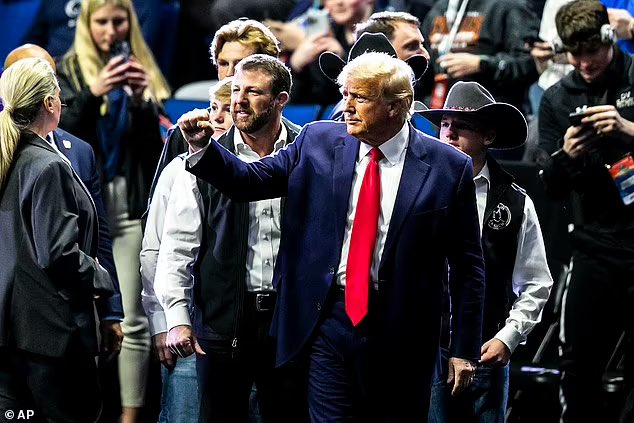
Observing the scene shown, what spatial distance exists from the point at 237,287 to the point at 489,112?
1.23 metres

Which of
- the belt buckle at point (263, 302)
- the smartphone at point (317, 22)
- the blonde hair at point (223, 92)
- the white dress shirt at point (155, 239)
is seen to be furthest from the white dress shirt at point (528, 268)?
the smartphone at point (317, 22)

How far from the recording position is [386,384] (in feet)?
15.1

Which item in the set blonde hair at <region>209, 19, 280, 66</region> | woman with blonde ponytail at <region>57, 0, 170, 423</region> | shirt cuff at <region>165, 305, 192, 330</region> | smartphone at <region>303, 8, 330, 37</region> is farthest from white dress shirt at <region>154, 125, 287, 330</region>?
smartphone at <region>303, 8, 330, 37</region>

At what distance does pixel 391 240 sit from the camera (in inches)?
179

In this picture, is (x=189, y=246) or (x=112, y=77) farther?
(x=112, y=77)

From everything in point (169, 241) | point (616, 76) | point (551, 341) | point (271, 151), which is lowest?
point (551, 341)

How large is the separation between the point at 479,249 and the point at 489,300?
61cm

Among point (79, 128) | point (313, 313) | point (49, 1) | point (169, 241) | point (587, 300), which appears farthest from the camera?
point (49, 1)

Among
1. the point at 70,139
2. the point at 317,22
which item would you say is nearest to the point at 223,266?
the point at 70,139

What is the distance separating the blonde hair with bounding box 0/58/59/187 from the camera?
16.7 feet

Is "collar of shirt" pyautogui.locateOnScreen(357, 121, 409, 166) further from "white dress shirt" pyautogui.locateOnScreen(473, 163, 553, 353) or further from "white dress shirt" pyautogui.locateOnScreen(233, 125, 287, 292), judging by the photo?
"white dress shirt" pyautogui.locateOnScreen(473, 163, 553, 353)

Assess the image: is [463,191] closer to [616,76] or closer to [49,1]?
[616,76]

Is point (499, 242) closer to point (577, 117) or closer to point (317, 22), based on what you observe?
point (577, 117)

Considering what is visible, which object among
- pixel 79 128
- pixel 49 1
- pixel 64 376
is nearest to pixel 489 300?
pixel 64 376
